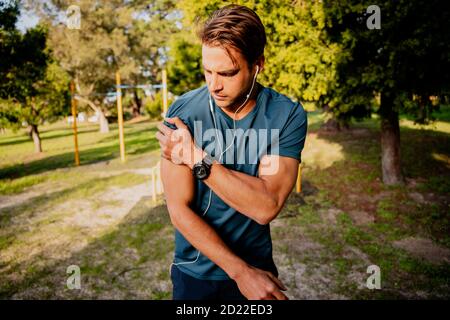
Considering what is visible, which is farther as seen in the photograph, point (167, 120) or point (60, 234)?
point (60, 234)


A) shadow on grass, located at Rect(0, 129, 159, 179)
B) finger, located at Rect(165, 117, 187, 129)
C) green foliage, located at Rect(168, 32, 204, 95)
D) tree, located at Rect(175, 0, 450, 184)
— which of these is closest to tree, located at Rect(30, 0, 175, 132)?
shadow on grass, located at Rect(0, 129, 159, 179)

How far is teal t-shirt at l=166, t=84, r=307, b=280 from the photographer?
5.72ft

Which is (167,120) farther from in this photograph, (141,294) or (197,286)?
(141,294)

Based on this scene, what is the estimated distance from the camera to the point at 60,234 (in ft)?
22.4

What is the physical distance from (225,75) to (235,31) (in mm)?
222

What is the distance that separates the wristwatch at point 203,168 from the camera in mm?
1602

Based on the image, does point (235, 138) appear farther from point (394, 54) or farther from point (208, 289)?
point (394, 54)

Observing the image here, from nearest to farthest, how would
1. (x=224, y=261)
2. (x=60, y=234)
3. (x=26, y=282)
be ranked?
(x=224, y=261) → (x=26, y=282) → (x=60, y=234)

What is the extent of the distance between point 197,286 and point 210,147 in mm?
829

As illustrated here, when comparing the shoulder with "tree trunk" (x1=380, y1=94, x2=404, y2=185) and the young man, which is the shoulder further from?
"tree trunk" (x1=380, y1=94, x2=404, y2=185)

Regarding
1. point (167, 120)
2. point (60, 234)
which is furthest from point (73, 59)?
point (167, 120)

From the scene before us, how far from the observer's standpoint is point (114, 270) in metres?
5.38
